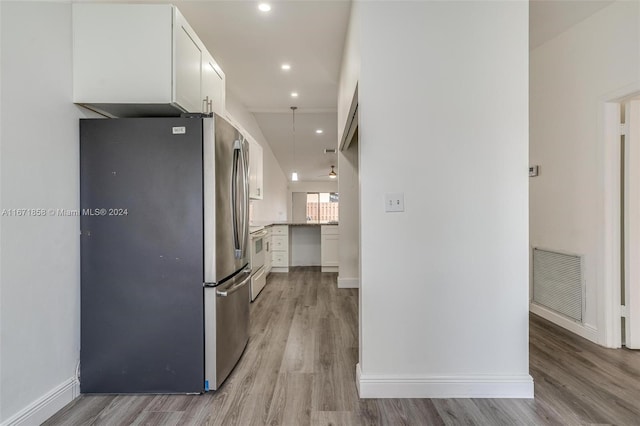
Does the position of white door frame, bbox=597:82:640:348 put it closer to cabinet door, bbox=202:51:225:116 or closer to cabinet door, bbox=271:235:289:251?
cabinet door, bbox=202:51:225:116

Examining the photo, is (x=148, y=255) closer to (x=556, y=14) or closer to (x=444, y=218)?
(x=444, y=218)

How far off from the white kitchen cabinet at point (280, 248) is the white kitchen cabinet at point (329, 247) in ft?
2.22

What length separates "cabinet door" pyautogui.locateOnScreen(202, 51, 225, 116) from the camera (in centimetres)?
231

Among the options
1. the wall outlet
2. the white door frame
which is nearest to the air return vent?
the white door frame

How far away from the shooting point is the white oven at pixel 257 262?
12.7 ft

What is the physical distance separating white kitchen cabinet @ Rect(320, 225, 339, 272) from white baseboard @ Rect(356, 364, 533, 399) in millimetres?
3643

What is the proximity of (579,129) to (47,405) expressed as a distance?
4.53 metres

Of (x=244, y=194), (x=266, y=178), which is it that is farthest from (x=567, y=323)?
(x=266, y=178)

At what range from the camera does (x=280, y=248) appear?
550 cm

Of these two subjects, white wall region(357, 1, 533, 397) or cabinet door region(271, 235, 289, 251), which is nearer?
white wall region(357, 1, 533, 397)

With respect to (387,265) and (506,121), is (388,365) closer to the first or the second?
(387,265)

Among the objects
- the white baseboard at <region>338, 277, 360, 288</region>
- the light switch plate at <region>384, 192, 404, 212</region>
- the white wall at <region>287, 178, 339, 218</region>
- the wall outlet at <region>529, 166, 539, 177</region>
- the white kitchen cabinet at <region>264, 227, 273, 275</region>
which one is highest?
the white wall at <region>287, 178, 339, 218</region>

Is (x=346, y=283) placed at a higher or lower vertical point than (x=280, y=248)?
lower

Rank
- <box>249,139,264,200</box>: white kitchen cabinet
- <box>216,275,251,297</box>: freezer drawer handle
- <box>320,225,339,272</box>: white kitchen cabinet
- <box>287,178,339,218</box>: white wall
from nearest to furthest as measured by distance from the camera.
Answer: <box>216,275,251,297</box>: freezer drawer handle < <box>249,139,264,200</box>: white kitchen cabinet < <box>320,225,339,272</box>: white kitchen cabinet < <box>287,178,339,218</box>: white wall
